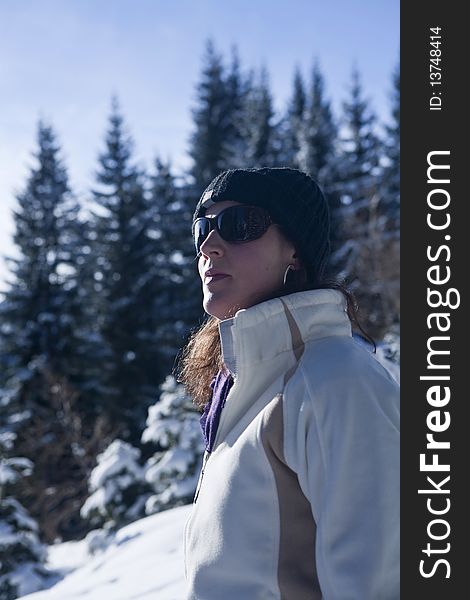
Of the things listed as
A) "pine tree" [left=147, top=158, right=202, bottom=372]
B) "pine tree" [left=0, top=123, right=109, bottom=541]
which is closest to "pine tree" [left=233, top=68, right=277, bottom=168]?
"pine tree" [left=147, top=158, right=202, bottom=372]

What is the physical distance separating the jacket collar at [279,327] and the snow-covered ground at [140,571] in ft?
7.67

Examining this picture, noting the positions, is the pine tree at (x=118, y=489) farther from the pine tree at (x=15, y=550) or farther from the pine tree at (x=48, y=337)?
the pine tree at (x=48, y=337)

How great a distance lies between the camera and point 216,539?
1.57 m

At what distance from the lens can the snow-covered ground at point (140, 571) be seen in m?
3.89

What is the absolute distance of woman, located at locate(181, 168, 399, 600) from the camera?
131 cm

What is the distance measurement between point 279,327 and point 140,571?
3533 millimetres

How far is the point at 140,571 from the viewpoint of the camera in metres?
4.49

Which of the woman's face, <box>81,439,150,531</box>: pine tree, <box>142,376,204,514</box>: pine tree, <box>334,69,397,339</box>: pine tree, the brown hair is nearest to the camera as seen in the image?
the woman's face

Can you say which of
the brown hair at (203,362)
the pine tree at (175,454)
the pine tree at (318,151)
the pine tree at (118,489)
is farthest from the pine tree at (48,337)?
the brown hair at (203,362)

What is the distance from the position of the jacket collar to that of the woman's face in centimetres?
21

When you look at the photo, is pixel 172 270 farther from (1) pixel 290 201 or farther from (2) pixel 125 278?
(1) pixel 290 201

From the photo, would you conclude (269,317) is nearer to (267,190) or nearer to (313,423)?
(313,423)

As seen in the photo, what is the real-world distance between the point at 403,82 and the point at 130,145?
80.8ft

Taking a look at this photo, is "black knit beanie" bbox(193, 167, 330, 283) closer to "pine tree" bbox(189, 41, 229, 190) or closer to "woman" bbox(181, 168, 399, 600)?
"woman" bbox(181, 168, 399, 600)
